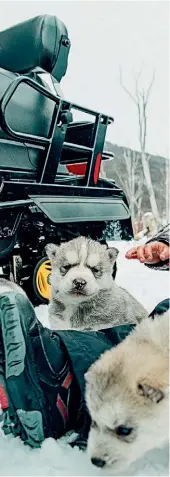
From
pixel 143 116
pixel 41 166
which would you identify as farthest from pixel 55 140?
pixel 143 116

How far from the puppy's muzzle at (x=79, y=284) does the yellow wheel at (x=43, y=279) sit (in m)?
0.11

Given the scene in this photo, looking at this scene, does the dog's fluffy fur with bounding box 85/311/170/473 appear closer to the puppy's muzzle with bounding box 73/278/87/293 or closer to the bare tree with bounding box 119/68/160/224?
the puppy's muzzle with bounding box 73/278/87/293

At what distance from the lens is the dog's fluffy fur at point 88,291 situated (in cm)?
91

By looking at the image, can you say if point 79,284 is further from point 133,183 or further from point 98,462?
point 98,462

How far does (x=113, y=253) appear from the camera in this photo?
36.4 inches

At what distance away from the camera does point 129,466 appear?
61 centimetres

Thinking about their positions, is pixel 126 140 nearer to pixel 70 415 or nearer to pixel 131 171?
pixel 131 171

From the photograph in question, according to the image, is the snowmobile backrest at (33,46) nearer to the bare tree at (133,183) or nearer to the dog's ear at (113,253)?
the bare tree at (133,183)

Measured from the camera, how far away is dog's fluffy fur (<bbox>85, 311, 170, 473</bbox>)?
0.57 metres

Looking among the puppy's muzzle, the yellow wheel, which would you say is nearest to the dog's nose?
the puppy's muzzle

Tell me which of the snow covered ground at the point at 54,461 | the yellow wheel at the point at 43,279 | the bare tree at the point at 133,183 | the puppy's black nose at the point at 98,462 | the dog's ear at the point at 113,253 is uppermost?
the bare tree at the point at 133,183

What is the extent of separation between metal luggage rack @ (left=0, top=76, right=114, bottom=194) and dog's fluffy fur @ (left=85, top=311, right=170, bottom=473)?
0.40 meters

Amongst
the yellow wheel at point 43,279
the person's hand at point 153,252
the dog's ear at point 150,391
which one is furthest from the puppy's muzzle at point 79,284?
the dog's ear at point 150,391

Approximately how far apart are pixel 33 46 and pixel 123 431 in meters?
0.65
